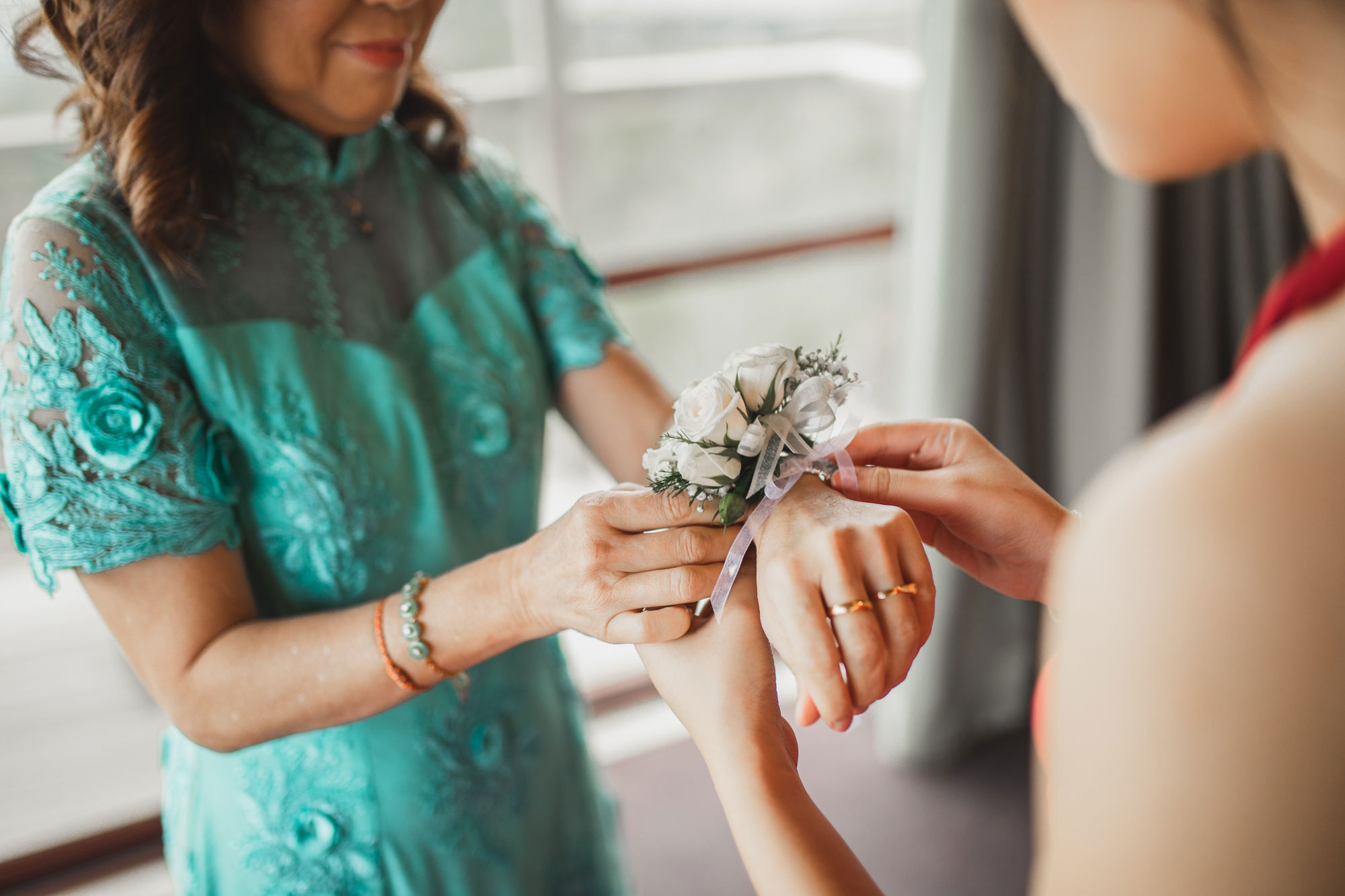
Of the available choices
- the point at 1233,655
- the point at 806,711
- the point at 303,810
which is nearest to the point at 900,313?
the point at 806,711

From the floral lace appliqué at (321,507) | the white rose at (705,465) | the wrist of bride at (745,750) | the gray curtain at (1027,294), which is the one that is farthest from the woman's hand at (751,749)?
the gray curtain at (1027,294)

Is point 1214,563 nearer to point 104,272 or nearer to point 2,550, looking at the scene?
point 104,272

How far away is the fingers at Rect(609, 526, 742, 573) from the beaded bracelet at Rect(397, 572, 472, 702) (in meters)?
0.24

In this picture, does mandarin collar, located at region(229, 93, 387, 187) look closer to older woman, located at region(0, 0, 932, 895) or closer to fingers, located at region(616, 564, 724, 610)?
older woman, located at region(0, 0, 932, 895)

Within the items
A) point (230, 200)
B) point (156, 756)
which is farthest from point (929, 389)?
point (156, 756)

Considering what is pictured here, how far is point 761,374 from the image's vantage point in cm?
82

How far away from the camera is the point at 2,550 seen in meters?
2.29

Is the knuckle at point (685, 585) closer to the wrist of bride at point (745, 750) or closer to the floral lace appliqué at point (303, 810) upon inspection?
the wrist of bride at point (745, 750)

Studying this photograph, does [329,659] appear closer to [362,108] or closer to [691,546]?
[691,546]

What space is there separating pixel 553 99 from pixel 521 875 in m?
1.78

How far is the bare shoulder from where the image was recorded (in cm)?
46

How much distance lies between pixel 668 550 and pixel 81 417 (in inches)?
22.4

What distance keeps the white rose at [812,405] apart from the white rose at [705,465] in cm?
→ 7

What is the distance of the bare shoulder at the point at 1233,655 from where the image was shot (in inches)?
18.0
